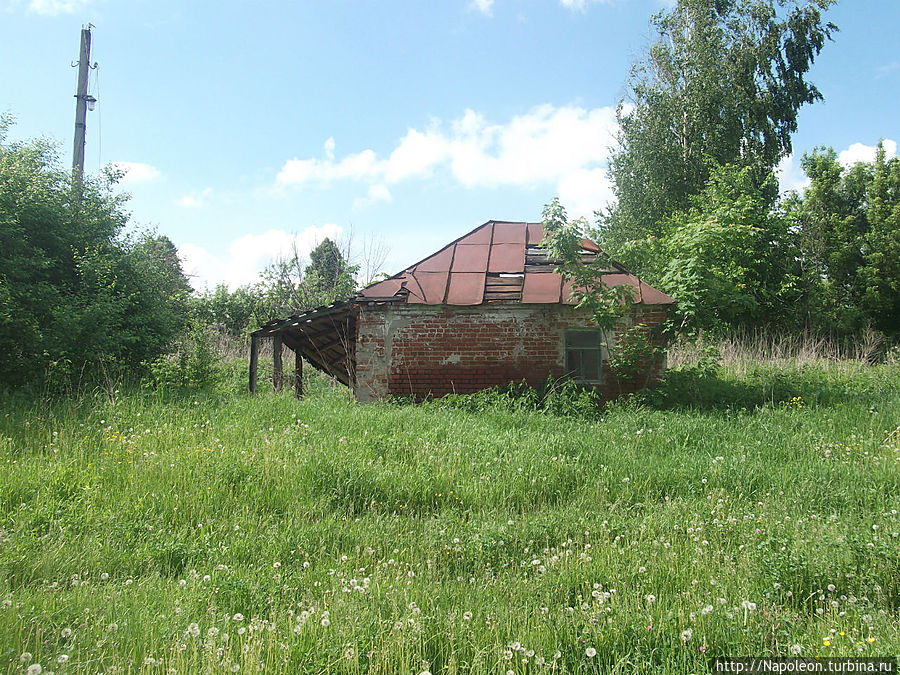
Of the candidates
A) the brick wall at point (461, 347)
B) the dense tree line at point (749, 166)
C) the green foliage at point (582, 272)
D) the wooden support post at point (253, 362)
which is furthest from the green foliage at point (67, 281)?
the dense tree line at point (749, 166)

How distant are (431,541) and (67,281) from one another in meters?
11.0

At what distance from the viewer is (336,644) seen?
2984mm

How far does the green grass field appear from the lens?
9.89ft

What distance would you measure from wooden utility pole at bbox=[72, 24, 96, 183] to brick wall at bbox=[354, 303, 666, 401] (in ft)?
25.7

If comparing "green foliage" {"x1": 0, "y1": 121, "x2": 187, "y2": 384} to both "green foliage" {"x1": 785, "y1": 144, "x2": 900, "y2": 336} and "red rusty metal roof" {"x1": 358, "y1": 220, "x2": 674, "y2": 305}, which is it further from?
"green foliage" {"x1": 785, "y1": 144, "x2": 900, "y2": 336}

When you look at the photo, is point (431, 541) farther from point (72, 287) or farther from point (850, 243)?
point (850, 243)

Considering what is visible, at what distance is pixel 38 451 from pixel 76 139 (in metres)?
9.57

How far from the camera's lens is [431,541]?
4617 millimetres

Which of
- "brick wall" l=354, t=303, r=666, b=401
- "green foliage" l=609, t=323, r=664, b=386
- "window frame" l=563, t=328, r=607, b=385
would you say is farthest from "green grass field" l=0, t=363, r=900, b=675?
"window frame" l=563, t=328, r=607, b=385

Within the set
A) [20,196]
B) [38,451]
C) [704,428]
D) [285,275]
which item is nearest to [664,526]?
[704,428]

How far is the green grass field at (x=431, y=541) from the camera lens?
119 inches

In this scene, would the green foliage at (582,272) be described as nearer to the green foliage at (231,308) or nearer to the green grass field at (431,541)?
the green grass field at (431,541)

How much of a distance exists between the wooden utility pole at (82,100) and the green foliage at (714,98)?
60.6ft

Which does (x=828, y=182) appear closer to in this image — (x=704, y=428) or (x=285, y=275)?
(x=704, y=428)
